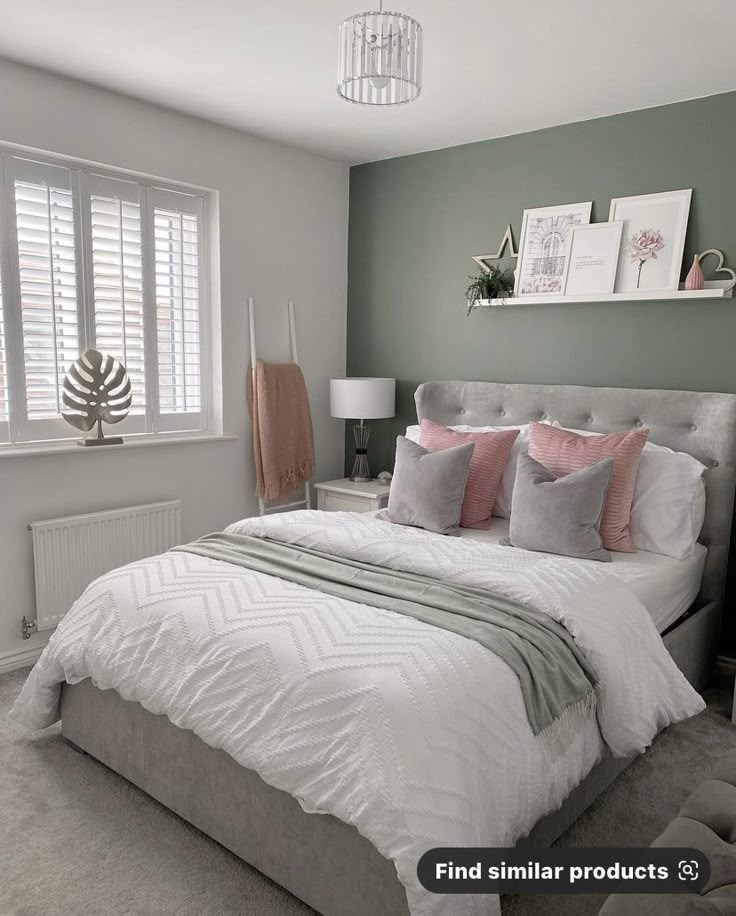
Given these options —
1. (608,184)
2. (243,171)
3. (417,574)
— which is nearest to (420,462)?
(417,574)

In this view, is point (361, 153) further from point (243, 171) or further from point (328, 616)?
point (328, 616)

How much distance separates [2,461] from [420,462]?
5.90 ft

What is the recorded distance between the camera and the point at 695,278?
3.16 metres

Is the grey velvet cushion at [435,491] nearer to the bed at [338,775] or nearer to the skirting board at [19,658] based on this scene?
the bed at [338,775]

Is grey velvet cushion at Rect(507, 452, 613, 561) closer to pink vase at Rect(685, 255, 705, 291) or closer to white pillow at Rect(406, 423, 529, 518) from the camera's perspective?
white pillow at Rect(406, 423, 529, 518)

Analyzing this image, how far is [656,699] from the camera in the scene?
2221mm

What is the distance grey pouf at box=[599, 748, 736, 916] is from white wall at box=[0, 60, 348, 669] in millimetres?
2792

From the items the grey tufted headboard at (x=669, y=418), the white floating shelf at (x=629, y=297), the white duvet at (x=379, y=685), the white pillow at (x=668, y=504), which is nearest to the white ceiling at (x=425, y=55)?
the white floating shelf at (x=629, y=297)

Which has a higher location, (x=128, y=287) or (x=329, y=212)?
(x=329, y=212)

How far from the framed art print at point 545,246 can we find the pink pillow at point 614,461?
0.93 metres

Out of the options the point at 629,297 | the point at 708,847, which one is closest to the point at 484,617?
the point at 708,847

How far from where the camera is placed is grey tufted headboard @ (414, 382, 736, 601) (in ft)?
10.2

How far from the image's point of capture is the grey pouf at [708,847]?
124 centimetres

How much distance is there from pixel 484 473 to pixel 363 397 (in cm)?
112
